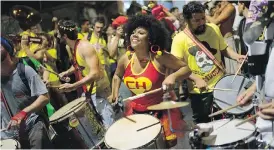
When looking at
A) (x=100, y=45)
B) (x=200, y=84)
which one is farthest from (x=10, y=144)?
(x=100, y=45)

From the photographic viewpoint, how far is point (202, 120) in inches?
215

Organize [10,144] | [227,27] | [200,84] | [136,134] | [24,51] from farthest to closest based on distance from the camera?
1. [227,27]
2. [24,51]
3. [200,84]
4. [10,144]
5. [136,134]

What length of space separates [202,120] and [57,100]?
7.82ft

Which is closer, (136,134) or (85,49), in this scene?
(136,134)

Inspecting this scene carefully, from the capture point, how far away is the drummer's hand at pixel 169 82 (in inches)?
160

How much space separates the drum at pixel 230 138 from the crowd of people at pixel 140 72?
0.66 feet

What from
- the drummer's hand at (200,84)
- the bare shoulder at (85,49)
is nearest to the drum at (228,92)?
the drummer's hand at (200,84)

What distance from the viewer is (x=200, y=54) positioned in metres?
5.36

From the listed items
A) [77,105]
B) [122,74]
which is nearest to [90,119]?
[77,105]

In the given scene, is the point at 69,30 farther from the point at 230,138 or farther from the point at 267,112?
the point at 267,112

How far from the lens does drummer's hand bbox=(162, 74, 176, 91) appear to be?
4.07 m

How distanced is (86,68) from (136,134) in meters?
2.22

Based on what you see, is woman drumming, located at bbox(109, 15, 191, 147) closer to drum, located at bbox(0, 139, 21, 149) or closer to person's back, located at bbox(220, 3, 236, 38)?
drum, located at bbox(0, 139, 21, 149)

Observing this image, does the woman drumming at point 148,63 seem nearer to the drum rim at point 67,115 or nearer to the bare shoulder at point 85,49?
the drum rim at point 67,115
